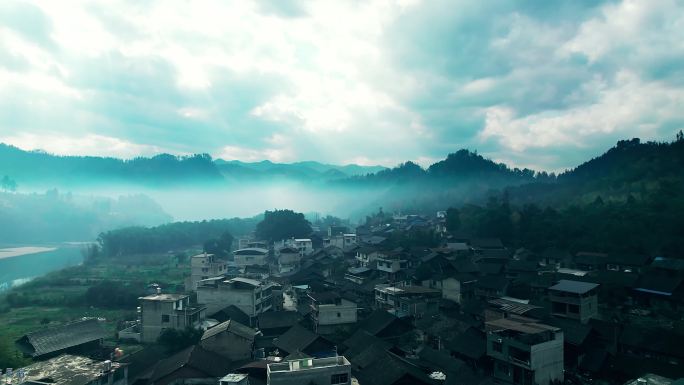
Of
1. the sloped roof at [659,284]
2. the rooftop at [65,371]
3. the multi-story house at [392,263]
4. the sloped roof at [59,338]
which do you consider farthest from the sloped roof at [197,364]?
the sloped roof at [659,284]

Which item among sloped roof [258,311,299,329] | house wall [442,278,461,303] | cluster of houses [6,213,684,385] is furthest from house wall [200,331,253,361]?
house wall [442,278,461,303]

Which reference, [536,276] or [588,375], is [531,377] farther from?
[536,276]

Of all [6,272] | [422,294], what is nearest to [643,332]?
[422,294]

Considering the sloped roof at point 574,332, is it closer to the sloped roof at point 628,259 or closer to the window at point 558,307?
the window at point 558,307

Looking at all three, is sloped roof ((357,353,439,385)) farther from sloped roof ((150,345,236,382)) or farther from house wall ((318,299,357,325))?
house wall ((318,299,357,325))

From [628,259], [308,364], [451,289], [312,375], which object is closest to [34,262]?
[451,289]

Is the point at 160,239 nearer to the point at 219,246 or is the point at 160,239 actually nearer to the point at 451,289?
the point at 219,246
